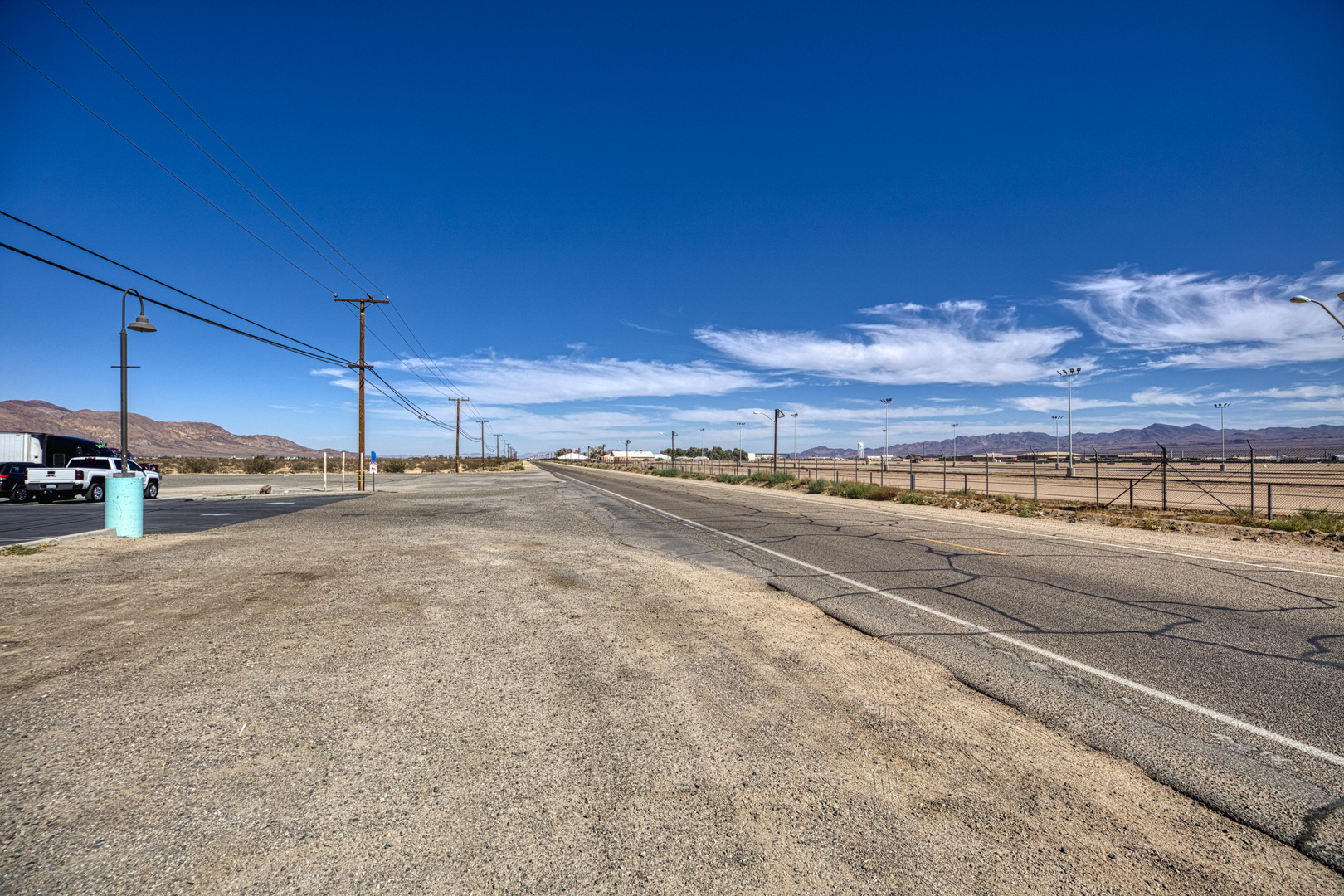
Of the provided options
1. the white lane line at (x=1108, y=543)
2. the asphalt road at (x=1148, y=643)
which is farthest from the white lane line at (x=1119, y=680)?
the white lane line at (x=1108, y=543)

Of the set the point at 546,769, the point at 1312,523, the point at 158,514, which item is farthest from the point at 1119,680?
the point at 158,514

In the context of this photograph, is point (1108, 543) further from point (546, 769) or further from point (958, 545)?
point (546, 769)

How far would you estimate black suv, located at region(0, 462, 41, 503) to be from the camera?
829 inches

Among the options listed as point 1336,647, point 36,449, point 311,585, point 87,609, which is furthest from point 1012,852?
point 36,449

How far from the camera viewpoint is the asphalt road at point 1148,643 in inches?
125

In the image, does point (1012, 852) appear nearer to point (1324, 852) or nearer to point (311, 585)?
point (1324, 852)

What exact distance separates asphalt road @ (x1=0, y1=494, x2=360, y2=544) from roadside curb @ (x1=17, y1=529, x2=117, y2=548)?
1.03 ft

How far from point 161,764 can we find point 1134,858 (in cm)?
488

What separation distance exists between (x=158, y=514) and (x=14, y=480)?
29.0ft

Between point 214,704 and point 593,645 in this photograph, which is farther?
point 593,645

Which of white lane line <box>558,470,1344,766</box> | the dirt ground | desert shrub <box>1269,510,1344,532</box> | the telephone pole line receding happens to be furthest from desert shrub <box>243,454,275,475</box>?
desert shrub <box>1269,510,1344,532</box>

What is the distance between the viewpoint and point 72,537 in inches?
475

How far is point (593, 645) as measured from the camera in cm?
531

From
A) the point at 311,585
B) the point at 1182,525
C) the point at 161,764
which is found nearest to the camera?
the point at 161,764
